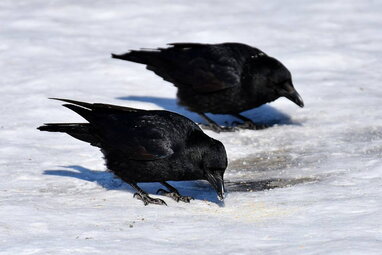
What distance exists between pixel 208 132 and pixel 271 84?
88 centimetres

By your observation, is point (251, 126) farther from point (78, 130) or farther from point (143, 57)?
point (78, 130)

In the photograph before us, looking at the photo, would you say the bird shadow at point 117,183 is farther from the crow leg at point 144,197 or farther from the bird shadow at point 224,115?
the bird shadow at point 224,115

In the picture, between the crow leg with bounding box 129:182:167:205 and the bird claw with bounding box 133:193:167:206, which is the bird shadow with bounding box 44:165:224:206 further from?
the bird claw with bounding box 133:193:167:206

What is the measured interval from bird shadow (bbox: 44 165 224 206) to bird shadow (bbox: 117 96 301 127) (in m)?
2.27

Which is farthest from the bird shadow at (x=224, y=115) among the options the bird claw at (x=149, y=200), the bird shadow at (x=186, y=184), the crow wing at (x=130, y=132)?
the bird claw at (x=149, y=200)

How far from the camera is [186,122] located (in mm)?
6824

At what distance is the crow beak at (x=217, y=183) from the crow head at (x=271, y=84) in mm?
2738

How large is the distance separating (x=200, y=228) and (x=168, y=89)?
15.5ft

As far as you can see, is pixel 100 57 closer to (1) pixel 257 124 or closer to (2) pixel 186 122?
(1) pixel 257 124

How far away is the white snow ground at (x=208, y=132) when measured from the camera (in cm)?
557

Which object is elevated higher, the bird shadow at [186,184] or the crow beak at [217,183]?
the crow beak at [217,183]

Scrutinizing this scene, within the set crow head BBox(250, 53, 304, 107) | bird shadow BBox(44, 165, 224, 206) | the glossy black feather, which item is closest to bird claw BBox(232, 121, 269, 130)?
the glossy black feather

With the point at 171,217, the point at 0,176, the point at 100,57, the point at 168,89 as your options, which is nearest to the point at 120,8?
the point at 100,57

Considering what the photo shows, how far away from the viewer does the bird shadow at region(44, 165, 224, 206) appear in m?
7.03
